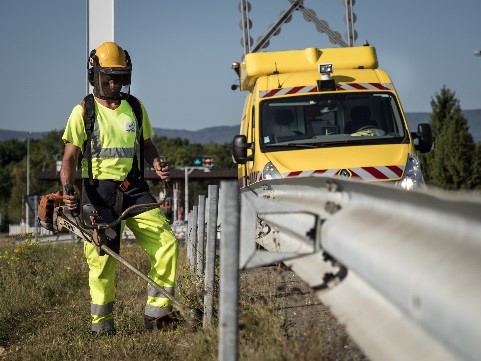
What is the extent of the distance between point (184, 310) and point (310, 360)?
9.31 feet

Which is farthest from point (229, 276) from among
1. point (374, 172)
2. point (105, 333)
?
point (374, 172)

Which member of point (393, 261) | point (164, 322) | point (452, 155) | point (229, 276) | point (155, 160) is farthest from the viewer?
point (452, 155)

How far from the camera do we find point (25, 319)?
9.90 metres

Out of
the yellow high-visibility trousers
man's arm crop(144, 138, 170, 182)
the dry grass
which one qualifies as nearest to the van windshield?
the dry grass

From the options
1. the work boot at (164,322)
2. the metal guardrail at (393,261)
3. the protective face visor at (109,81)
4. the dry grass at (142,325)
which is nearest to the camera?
the metal guardrail at (393,261)

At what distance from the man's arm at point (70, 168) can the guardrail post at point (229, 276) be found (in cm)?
414

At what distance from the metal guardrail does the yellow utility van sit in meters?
7.77

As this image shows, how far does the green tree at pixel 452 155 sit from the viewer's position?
227 ft

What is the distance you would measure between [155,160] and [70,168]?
0.76 meters

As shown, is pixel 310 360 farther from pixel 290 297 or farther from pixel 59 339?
pixel 290 297

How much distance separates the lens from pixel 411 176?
11828 mm

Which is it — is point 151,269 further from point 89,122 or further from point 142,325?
point 89,122

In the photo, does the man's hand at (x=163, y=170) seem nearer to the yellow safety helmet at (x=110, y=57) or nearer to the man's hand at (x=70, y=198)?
the man's hand at (x=70, y=198)

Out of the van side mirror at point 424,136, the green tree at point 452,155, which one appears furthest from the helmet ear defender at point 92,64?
the green tree at point 452,155
